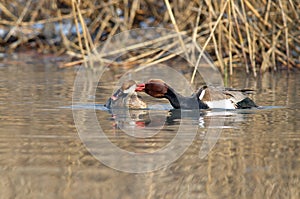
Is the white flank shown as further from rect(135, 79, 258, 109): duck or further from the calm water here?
the calm water

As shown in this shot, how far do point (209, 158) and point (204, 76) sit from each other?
558 cm

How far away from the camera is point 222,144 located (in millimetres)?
4812

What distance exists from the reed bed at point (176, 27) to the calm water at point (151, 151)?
78.5 inches

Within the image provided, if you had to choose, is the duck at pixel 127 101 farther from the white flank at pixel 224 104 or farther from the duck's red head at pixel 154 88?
the white flank at pixel 224 104

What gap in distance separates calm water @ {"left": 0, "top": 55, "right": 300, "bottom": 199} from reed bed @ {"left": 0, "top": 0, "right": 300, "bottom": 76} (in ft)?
6.55

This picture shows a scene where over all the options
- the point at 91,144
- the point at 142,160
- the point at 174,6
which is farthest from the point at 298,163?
the point at 174,6

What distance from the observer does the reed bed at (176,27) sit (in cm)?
929

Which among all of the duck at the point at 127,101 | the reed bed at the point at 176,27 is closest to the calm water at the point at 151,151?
the duck at the point at 127,101

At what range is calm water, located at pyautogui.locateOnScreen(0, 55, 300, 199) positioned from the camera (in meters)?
3.71

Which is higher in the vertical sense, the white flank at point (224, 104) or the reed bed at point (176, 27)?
the reed bed at point (176, 27)

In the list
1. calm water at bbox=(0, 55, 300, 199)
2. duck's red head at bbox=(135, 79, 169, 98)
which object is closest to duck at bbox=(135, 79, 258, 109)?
duck's red head at bbox=(135, 79, 169, 98)

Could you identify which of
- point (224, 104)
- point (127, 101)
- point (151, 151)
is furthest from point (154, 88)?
point (151, 151)

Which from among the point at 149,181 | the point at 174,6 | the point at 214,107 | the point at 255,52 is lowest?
the point at 149,181

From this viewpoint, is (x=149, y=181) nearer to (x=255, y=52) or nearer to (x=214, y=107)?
(x=214, y=107)
